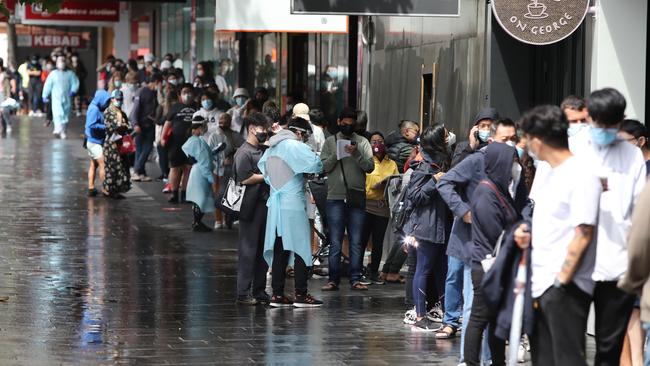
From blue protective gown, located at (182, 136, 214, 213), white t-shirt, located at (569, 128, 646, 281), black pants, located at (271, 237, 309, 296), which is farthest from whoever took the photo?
blue protective gown, located at (182, 136, 214, 213)

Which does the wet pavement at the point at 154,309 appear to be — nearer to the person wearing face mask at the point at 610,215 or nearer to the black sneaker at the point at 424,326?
the black sneaker at the point at 424,326

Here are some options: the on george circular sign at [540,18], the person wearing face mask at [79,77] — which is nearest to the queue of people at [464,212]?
the on george circular sign at [540,18]

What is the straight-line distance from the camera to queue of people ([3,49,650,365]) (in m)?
7.15

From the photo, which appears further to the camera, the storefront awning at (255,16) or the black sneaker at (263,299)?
the storefront awning at (255,16)

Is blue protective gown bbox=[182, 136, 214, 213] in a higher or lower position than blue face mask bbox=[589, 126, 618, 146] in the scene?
lower

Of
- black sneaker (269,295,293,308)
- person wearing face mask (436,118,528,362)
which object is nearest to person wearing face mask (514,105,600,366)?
person wearing face mask (436,118,528,362)

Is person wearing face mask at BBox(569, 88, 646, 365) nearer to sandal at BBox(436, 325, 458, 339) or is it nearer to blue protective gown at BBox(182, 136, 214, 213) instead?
sandal at BBox(436, 325, 458, 339)

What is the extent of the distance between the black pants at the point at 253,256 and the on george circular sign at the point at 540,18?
2.97m

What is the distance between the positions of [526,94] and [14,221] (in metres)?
8.24

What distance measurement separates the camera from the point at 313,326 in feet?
37.9

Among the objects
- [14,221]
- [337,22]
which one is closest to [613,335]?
[337,22]

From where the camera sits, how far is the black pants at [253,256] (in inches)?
498

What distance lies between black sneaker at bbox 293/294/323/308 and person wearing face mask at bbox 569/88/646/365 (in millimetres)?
5226

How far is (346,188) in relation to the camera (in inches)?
532
